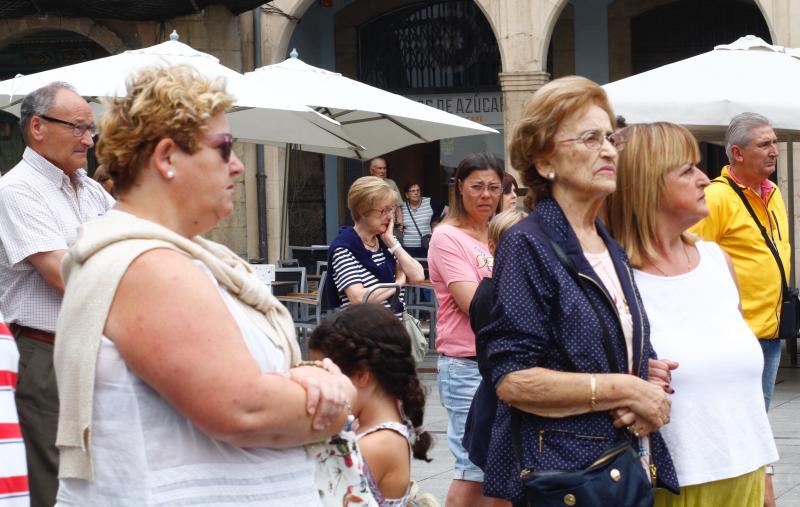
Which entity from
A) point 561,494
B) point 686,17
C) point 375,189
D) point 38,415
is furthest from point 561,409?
point 686,17

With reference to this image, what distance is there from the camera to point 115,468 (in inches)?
97.3

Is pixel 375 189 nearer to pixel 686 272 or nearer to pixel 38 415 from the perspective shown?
pixel 38 415

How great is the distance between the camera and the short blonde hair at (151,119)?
2.55 m

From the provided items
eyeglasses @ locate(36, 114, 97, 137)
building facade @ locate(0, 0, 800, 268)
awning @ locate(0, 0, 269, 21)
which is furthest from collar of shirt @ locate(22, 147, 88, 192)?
awning @ locate(0, 0, 269, 21)

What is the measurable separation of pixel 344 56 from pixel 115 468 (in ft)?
62.3

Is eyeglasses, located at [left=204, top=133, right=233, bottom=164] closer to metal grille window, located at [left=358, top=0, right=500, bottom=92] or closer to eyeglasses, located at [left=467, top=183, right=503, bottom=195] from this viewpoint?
eyeglasses, located at [left=467, top=183, right=503, bottom=195]

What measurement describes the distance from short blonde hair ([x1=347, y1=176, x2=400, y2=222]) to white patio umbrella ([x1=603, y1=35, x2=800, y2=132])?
304cm

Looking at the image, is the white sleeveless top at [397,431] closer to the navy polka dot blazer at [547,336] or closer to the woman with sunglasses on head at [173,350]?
the navy polka dot blazer at [547,336]

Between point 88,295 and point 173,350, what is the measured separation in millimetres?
201

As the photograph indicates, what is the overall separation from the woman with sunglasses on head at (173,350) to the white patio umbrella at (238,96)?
24.1 feet

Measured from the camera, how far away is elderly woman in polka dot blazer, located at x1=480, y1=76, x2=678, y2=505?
10.6ft

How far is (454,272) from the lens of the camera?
5.54m

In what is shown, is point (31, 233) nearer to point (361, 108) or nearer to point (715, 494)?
point (715, 494)

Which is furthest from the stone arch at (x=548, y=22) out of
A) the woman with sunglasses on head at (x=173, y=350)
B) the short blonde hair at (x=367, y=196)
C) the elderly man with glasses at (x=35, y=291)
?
the woman with sunglasses on head at (x=173, y=350)
